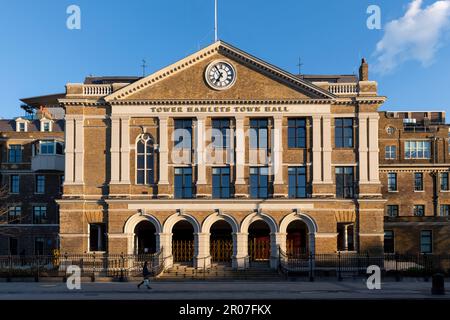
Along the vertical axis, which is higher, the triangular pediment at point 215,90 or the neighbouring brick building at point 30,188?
the triangular pediment at point 215,90

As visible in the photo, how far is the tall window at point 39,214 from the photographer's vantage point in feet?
183

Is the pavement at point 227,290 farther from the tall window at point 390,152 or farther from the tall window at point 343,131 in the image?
the tall window at point 390,152

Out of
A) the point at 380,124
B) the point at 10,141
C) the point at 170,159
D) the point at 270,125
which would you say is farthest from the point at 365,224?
the point at 10,141

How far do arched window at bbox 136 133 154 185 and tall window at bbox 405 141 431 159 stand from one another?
2859 centimetres

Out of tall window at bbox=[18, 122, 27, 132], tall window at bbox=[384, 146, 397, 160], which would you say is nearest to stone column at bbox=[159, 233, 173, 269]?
tall window at bbox=[18, 122, 27, 132]

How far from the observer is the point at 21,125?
5822cm

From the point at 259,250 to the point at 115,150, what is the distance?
13609 millimetres

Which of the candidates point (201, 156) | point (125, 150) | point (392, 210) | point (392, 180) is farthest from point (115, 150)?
point (392, 210)

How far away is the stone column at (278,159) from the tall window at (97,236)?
13776 mm

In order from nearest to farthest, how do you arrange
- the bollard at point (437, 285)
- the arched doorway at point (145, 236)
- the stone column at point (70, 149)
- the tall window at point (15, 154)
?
the bollard at point (437, 285) < the stone column at point (70, 149) < the arched doorway at point (145, 236) < the tall window at point (15, 154)

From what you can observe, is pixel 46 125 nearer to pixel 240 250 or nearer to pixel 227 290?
pixel 240 250

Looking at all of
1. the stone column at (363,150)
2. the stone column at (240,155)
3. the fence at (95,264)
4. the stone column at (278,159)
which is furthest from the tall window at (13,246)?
the stone column at (363,150)

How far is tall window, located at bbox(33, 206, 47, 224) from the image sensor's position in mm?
55844

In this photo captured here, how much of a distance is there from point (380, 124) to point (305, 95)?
18900 millimetres
